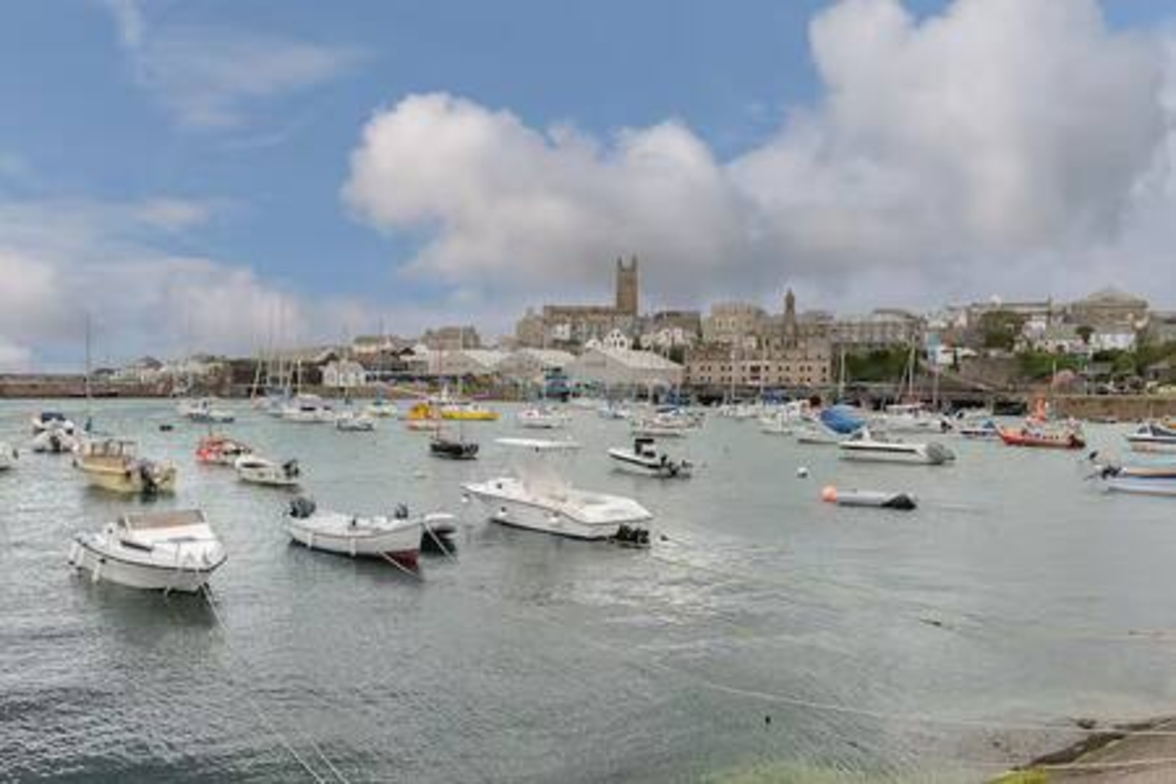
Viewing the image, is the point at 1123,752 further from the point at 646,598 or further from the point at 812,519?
the point at 812,519

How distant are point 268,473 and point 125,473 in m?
7.37

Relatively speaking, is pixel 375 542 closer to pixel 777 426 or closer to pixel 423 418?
pixel 423 418

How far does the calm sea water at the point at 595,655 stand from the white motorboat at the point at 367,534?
650 millimetres

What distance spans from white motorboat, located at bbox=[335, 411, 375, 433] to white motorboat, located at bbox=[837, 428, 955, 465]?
54.1 m

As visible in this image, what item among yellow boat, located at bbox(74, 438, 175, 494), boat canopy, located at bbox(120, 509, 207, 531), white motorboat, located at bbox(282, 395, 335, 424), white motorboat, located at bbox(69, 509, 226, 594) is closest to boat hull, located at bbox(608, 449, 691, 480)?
yellow boat, located at bbox(74, 438, 175, 494)

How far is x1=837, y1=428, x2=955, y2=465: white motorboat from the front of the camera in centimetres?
8732

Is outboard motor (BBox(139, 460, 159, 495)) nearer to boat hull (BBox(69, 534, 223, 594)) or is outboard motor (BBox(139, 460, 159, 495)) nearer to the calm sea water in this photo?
the calm sea water

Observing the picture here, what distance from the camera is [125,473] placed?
5784 centimetres

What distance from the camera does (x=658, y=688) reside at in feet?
76.2

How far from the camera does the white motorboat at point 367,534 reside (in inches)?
1422

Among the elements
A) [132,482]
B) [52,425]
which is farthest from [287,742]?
[52,425]

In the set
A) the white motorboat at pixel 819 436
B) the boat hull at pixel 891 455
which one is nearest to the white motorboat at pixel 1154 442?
the boat hull at pixel 891 455

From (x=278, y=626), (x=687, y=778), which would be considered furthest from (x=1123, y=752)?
(x=278, y=626)

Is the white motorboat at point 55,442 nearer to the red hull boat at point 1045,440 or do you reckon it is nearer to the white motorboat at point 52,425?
the white motorboat at point 52,425
